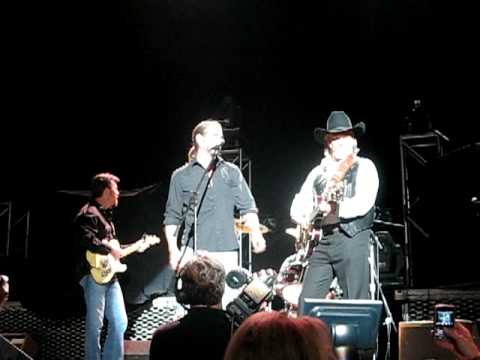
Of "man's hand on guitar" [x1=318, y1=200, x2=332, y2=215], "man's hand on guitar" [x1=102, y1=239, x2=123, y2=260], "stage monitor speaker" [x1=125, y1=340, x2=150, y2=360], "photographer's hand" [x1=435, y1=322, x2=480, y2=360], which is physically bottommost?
"stage monitor speaker" [x1=125, y1=340, x2=150, y2=360]

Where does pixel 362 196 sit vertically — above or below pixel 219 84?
below

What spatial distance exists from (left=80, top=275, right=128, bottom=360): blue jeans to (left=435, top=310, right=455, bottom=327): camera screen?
461 centimetres

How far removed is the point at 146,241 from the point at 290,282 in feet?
6.12

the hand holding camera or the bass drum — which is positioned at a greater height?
the bass drum

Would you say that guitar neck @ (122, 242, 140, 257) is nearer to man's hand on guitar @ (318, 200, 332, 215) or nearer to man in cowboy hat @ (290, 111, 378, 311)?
man in cowboy hat @ (290, 111, 378, 311)

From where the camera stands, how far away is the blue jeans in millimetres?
7418

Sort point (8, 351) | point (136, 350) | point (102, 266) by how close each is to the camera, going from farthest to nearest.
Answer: point (136, 350), point (102, 266), point (8, 351)

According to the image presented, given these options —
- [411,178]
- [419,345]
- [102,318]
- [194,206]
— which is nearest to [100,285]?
[102,318]

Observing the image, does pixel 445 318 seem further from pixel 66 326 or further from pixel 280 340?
pixel 66 326

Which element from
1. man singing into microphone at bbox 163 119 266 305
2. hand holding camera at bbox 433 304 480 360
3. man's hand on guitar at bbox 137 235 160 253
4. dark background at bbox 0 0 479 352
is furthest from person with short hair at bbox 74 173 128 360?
hand holding camera at bbox 433 304 480 360

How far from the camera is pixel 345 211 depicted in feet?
19.3

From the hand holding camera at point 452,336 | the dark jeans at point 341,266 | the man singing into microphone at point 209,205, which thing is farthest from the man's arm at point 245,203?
the hand holding camera at point 452,336

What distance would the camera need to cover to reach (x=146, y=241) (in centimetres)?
866

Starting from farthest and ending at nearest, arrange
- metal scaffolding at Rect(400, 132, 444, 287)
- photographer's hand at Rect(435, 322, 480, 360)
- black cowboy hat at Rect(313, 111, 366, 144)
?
metal scaffolding at Rect(400, 132, 444, 287)
black cowboy hat at Rect(313, 111, 366, 144)
photographer's hand at Rect(435, 322, 480, 360)
